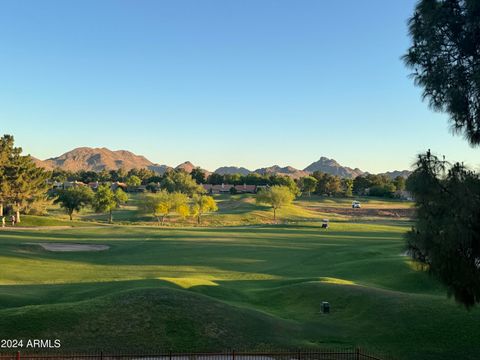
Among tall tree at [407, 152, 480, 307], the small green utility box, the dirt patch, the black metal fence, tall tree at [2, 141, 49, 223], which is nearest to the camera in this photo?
tall tree at [407, 152, 480, 307]

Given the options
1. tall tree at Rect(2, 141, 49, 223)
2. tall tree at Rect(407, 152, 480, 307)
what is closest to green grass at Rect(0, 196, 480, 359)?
tall tree at Rect(407, 152, 480, 307)

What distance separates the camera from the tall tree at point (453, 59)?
1636 cm

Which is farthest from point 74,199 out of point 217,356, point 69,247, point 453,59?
point 453,59

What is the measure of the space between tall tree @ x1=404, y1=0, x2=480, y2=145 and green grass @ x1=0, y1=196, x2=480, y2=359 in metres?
7.01

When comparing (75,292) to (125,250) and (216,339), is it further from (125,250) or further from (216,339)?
(125,250)

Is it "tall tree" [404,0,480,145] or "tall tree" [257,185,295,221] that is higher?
"tall tree" [404,0,480,145]

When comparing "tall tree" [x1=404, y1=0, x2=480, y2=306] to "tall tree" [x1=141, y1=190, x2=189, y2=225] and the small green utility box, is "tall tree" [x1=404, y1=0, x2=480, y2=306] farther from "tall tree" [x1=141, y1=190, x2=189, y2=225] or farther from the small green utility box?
"tall tree" [x1=141, y1=190, x2=189, y2=225]

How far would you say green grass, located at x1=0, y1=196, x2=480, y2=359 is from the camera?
818 inches

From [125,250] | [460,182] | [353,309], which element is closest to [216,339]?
[353,309]

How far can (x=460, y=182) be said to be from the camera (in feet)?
51.0

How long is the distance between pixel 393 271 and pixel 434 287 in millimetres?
5351

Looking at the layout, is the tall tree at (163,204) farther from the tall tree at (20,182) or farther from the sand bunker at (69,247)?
the sand bunker at (69,247)

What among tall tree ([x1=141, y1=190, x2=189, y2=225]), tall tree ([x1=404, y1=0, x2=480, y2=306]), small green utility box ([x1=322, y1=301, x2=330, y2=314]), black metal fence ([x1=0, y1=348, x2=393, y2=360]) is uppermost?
tall tree ([x1=404, y1=0, x2=480, y2=306])

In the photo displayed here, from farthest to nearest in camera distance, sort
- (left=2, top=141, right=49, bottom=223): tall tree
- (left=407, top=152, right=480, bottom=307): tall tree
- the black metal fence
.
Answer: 1. (left=2, top=141, right=49, bottom=223): tall tree
2. the black metal fence
3. (left=407, top=152, right=480, bottom=307): tall tree
